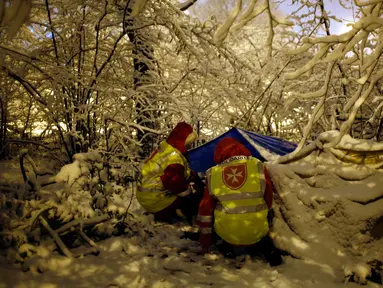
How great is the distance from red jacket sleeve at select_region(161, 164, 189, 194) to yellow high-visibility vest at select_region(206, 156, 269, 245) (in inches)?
23.9

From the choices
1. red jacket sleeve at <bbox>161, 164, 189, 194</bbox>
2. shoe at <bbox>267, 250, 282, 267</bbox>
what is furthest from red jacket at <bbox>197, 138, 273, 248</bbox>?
red jacket sleeve at <bbox>161, 164, 189, 194</bbox>

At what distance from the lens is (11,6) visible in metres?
0.99

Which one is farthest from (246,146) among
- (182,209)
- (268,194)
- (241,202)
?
(241,202)

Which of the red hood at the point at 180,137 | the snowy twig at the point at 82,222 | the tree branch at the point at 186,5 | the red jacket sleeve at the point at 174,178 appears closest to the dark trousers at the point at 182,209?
the red jacket sleeve at the point at 174,178

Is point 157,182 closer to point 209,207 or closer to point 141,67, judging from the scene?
point 209,207

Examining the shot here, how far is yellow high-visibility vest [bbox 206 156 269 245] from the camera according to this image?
2369mm

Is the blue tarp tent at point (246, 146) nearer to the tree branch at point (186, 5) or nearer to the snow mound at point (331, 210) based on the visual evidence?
the snow mound at point (331, 210)

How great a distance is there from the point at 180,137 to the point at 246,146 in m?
1.09

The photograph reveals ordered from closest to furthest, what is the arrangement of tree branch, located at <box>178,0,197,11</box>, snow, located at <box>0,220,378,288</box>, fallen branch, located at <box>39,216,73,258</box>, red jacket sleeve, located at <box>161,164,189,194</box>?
snow, located at <box>0,220,378,288</box> → fallen branch, located at <box>39,216,73,258</box> → red jacket sleeve, located at <box>161,164,189,194</box> → tree branch, located at <box>178,0,197,11</box>

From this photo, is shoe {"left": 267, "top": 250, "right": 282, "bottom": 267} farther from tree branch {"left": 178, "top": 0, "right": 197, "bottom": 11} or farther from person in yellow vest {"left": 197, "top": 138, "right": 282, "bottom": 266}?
tree branch {"left": 178, "top": 0, "right": 197, "bottom": 11}

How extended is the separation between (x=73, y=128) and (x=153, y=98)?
1.55 m

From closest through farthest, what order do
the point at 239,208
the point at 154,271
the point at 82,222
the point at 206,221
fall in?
the point at 154,271, the point at 82,222, the point at 239,208, the point at 206,221

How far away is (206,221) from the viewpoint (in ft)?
8.34

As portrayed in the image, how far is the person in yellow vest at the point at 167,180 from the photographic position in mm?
3121
